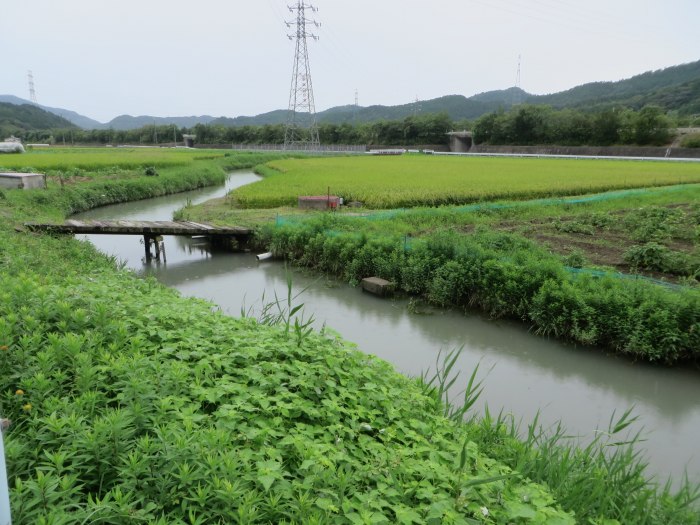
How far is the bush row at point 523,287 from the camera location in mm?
6461

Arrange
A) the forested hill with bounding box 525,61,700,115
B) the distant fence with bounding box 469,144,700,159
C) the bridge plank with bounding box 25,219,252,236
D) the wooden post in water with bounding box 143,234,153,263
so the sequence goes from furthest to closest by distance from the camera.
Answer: the forested hill with bounding box 525,61,700,115
the distant fence with bounding box 469,144,700,159
the wooden post in water with bounding box 143,234,153,263
the bridge plank with bounding box 25,219,252,236

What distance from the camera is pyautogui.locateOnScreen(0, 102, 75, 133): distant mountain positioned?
94.3 metres

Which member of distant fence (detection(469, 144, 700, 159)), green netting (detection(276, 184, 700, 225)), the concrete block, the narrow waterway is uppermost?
distant fence (detection(469, 144, 700, 159))

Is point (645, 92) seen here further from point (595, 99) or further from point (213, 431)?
point (213, 431)

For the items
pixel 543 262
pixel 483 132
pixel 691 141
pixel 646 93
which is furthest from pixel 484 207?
pixel 646 93

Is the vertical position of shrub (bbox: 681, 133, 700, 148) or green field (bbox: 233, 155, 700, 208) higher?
shrub (bbox: 681, 133, 700, 148)

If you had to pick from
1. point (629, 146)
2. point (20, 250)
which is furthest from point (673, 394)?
point (629, 146)

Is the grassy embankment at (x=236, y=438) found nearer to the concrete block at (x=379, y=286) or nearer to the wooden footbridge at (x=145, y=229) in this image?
the concrete block at (x=379, y=286)

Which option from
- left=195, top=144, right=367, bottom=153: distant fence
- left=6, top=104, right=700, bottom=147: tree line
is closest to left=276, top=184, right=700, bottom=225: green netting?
left=6, top=104, right=700, bottom=147: tree line

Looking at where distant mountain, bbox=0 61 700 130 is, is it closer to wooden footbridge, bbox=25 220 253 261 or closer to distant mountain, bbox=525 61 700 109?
distant mountain, bbox=525 61 700 109

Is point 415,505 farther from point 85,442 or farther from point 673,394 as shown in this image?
point 673,394

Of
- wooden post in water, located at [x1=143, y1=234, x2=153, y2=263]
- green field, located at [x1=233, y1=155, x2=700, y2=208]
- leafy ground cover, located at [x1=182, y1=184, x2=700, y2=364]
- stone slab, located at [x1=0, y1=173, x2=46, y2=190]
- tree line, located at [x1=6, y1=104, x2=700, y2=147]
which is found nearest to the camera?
leafy ground cover, located at [x1=182, y1=184, x2=700, y2=364]

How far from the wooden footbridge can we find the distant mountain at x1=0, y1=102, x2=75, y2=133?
3633 inches

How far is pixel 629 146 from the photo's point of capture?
48656mm
